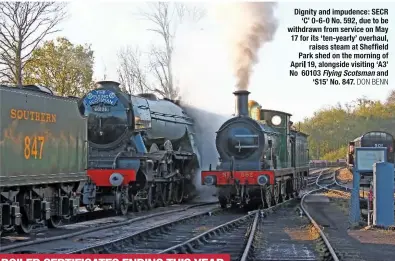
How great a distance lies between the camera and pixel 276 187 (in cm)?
2123

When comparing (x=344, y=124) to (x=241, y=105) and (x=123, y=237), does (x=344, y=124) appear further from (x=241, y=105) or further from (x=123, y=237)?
(x=123, y=237)

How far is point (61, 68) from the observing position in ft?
118

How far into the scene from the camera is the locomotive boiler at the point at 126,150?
17094 mm

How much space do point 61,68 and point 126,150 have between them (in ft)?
61.6

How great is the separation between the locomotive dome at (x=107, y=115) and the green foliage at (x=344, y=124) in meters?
54.4

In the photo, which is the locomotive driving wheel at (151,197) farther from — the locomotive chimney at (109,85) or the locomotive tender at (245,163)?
the locomotive chimney at (109,85)

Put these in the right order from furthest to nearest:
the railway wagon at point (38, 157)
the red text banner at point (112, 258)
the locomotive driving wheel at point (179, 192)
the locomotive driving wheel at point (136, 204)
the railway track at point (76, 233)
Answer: the locomotive driving wheel at point (179, 192) → the locomotive driving wheel at point (136, 204) → the railway wagon at point (38, 157) → the railway track at point (76, 233) → the red text banner at point (112, 258)

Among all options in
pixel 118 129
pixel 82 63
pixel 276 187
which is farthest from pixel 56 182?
pixel 82 63

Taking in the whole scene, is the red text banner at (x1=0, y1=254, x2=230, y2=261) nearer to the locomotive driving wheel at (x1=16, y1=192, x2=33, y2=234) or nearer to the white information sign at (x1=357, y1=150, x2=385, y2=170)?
the locomotive driving wheel at (x1=16, y1=192, x2=33, y2=234)

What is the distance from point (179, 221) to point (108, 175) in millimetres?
2700

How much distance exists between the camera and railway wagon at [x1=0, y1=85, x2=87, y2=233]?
451 inches

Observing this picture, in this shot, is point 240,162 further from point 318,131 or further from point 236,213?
point 318,131

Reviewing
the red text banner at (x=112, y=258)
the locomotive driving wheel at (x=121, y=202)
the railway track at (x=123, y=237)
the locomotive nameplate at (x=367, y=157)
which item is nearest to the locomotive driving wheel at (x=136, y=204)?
the locomotive driving wheel at (x=121, y=202)

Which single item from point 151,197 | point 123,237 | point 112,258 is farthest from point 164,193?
point 112,258
